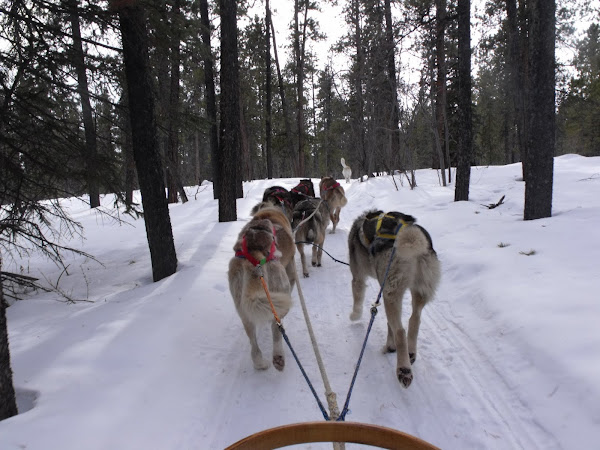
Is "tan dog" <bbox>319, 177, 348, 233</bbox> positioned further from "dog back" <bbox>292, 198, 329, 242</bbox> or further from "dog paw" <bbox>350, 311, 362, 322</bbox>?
"dog paw" <bbox>350, 311, 362, 322</bbox>

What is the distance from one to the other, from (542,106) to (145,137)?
6769 mm

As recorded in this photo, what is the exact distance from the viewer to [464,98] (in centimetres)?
891

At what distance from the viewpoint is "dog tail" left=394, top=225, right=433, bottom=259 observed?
293cm

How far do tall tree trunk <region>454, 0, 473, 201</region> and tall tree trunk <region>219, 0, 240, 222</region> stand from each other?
5.85m

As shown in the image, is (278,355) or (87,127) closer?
(278,355)

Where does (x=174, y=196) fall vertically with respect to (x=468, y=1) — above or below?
below

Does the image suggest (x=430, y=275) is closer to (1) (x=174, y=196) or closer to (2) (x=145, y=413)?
(2) (x=145, y=413)

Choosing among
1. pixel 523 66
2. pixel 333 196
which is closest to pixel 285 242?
pixel 333 196

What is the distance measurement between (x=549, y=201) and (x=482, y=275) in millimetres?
2843

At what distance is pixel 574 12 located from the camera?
1284cm

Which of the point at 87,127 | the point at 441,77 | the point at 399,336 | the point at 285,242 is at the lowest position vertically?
the point at 399,336

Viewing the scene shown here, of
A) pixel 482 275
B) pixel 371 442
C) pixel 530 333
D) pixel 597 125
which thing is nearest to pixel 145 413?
pixel 371 442

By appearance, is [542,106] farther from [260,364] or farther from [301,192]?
[260,364]

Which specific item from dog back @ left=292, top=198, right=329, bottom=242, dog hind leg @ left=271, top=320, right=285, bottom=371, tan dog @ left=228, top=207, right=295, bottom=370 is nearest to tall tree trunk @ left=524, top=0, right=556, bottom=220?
dog back @ left=292, top=198, right=329, bottom=242
